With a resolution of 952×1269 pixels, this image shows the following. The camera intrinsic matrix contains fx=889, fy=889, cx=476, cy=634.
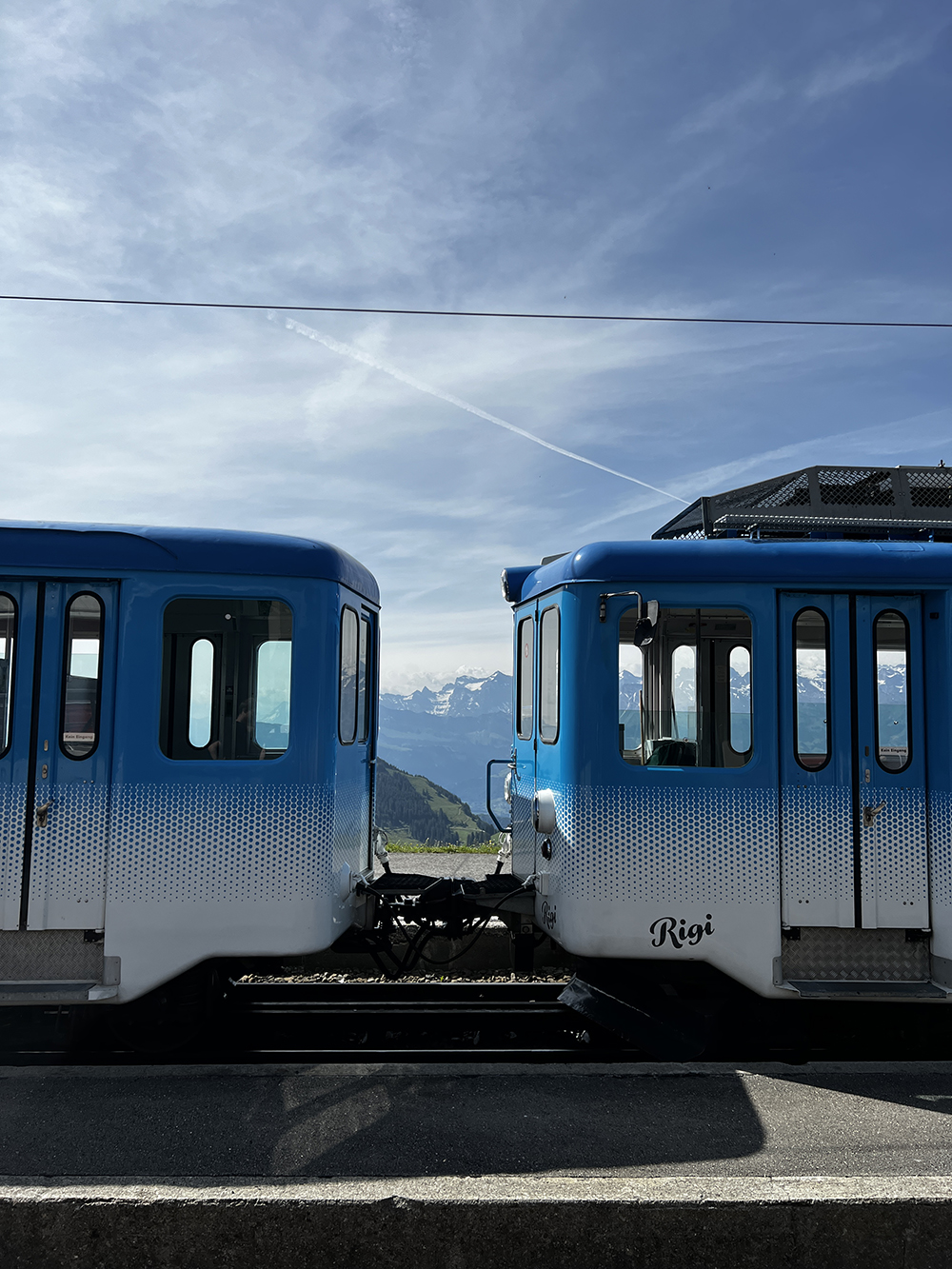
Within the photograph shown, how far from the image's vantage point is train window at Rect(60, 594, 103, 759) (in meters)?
5.00

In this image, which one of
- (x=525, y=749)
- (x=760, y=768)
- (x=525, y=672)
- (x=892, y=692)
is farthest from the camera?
(x=525, y=672)

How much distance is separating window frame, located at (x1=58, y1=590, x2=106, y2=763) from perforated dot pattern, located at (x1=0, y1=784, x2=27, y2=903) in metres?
0.41

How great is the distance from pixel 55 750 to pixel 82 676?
434 millimetres

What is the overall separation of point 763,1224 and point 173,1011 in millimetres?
3402

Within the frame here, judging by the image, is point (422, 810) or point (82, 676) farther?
point (422, 810)

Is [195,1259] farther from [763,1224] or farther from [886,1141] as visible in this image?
[886,1141]

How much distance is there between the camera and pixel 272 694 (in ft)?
17.4

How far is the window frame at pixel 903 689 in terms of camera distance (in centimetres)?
529

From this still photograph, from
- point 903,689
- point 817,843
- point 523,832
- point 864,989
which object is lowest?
point 864,989

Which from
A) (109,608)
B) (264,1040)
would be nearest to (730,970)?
(264,1040)

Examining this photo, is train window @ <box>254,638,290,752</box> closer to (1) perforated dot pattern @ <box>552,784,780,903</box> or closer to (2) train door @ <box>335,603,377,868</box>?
(2) train door @ <box>335,603,377,868</box>

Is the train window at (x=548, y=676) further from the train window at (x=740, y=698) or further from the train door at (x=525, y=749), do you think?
the train window at (x=740, y=698)

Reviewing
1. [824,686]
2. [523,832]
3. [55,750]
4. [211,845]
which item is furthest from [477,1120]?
[824,686]

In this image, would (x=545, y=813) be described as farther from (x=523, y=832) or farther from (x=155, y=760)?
(x=155, y=760)
